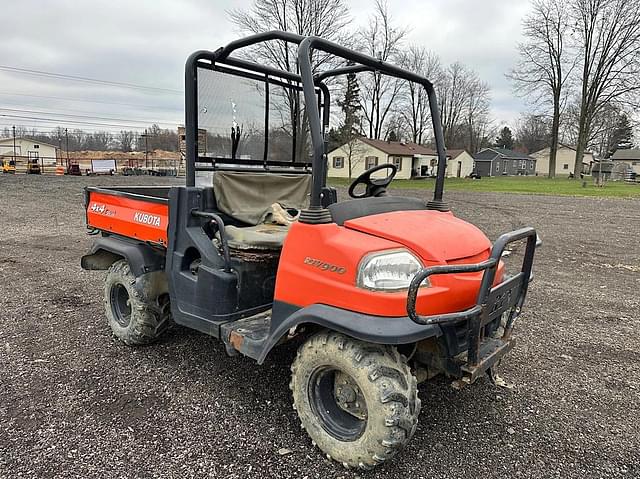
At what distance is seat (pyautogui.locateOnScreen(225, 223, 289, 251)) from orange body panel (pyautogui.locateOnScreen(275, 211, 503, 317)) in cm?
44

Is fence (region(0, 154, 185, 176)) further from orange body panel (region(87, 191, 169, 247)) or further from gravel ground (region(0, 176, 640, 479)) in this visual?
gravel ground (region(0, 176, 640, 479))

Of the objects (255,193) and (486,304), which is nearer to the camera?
(486,304)

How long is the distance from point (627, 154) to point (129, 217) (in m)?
86.8

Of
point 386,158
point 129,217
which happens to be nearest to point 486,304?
point 129,217

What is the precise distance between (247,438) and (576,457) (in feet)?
6.20

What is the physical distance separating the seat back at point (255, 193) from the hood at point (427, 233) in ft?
4.21

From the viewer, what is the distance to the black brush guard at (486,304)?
7.04ft

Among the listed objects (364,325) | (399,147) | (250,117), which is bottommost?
(364,325)

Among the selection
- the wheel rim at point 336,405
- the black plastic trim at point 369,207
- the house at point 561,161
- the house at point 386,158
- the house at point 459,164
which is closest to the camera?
the wheel rim at point 336,405

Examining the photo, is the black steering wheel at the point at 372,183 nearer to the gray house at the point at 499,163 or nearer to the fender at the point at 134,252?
the fender at the point at 134,252

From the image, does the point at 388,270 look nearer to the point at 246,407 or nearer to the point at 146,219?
the point at 246,407

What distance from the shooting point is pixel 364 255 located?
2.40 metres

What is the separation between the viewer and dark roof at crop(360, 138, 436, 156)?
148 feet

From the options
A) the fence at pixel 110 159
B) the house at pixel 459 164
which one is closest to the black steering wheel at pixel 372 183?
the fence at pixel 110 159
